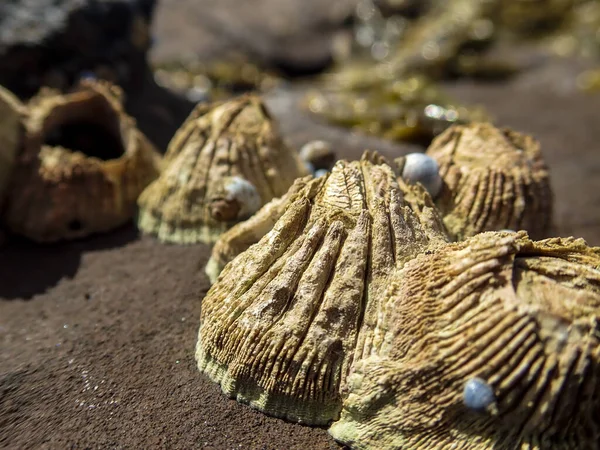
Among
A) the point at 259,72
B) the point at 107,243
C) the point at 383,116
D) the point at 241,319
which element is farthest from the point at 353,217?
the point at 259,72

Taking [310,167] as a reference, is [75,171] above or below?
below

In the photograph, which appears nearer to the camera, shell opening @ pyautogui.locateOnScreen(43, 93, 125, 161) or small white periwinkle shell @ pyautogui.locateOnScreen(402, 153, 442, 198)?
small white periwinkle shell @ pyautogui.locateOnScreen(402, 153, 442, 198)

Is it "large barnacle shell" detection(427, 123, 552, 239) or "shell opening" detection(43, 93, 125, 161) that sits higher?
"large barnacle shell" detection(427, 123, 552, 239)

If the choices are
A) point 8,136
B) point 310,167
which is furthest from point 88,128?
point 310,167

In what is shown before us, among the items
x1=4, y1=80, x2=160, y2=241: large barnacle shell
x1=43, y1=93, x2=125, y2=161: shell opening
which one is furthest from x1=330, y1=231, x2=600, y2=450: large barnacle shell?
x1=43, y1=93, x2=125, y2=161: shell opening

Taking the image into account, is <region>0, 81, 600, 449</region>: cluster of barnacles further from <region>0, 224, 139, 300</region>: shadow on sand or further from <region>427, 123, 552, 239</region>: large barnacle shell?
<region>0, 224, 139, 300</region>: shadow on sand

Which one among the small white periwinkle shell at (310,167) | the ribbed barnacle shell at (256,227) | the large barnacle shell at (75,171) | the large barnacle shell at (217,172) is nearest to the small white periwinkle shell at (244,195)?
the large barnacle shell at (217,172)

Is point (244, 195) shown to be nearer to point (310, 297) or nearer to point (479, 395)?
point (310, 297)

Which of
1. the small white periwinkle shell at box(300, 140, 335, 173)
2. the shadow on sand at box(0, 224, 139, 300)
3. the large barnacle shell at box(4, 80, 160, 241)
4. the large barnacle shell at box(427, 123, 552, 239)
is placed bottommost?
the shadow on sand at box(0, 224, 139, 300)
